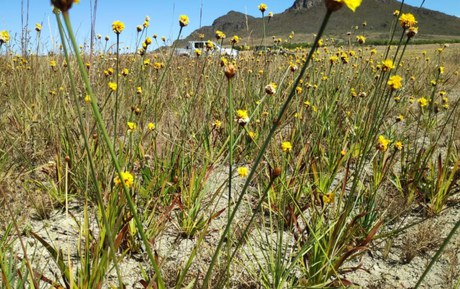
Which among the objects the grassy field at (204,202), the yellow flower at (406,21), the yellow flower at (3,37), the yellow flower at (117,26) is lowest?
the grassy field at (204,202)

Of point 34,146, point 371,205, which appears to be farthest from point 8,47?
point 371,205

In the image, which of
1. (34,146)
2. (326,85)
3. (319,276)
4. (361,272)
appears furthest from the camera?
(326,85)

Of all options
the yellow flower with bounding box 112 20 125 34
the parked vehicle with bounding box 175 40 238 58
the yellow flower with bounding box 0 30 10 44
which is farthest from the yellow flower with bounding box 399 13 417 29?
the yellow flower with bounding box 0 30 10 44

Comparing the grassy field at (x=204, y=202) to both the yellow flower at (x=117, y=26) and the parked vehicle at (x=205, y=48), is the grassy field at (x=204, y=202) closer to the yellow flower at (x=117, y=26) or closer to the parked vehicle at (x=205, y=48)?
the yellow flower at (x=117, y=26)

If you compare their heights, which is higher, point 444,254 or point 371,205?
point 371,205

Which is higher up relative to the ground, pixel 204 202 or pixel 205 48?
pixel 205 48

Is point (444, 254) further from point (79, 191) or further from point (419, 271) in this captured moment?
point (79, 191)

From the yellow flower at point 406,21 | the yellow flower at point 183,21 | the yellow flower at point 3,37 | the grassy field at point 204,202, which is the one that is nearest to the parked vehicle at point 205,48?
the yellow flower at point 183,21

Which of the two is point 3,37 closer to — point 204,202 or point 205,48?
point 204,202

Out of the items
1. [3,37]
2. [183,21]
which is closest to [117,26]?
[183,21]

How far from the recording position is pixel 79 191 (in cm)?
170

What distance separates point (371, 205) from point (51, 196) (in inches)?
60.6

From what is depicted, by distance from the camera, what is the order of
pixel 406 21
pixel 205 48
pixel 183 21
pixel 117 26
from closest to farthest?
1. pixel 406 21
2. pixel 117 26
3. pixel 183 21
4. pixel 205 48

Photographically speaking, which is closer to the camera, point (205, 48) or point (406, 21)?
point (406, 21)
